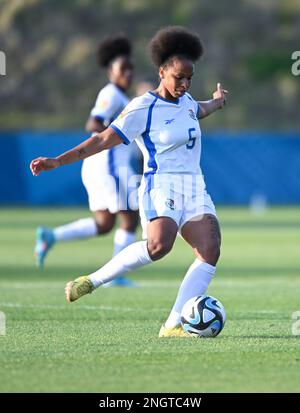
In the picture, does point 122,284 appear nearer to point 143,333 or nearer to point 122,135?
point 143,333

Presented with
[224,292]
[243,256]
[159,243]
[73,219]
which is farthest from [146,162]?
[73,219]

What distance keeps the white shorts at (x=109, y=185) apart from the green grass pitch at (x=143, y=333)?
103 cm

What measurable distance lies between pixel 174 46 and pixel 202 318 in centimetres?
216

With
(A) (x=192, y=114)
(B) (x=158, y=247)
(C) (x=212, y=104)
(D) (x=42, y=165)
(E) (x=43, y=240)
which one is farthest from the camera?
(E) (x=43, y=240)

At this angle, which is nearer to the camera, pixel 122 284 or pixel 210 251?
pixel 210 251

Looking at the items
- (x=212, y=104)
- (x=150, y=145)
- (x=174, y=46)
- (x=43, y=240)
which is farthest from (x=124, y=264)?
(x=43, y=240)

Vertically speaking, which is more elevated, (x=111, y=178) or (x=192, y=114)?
(x=111, y=178)

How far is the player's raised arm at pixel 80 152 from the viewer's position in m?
8.87

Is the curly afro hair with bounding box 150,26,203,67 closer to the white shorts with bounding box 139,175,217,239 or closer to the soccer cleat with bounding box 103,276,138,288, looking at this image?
the white shorts with bounding box 139,175,217,239

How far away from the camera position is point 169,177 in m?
9.45

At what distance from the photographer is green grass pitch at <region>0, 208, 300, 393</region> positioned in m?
7.16

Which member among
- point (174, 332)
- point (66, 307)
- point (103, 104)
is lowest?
point (174, 332)

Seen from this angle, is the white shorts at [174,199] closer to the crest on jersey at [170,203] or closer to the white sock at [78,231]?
the crest on jersey at [170,203]

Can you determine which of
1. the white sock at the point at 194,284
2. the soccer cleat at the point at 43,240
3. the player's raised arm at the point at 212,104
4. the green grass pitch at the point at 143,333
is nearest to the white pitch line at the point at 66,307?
the green grass pitch at the point at 143,333
